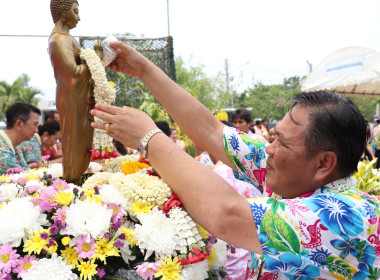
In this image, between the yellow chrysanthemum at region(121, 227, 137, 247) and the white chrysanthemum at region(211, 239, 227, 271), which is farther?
the white chrysanthemum at region(211, 239, 227, 271)

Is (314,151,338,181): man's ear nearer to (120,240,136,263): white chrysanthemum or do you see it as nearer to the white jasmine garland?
(120,240,136,263): white chrysanthemum

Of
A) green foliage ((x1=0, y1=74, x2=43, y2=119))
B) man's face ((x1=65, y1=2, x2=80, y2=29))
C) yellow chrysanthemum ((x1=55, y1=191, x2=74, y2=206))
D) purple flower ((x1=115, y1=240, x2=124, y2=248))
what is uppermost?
man's face ((x1=65, y1=2, x2=80, y2=29))

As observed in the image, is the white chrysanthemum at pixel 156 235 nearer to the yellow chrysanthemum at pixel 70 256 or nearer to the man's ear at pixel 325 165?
the yellow chrysanthemum at pixel 70 256

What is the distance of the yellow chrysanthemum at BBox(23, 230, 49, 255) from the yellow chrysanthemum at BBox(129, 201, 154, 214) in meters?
0.35

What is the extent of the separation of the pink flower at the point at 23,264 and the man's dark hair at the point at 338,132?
1.05 meters

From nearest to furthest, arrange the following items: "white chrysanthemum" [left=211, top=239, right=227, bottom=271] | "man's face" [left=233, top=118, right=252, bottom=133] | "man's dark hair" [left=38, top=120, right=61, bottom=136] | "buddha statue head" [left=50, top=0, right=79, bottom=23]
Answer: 1. "white chrysanthemum" [left=211, top=239, right=227, bottom=271]
2. "buddha statue head" [left=50, top=0, right=79, bottom=23]
3. "man's dark hair" [left=38, top=120, right=61, bottom=136]
4. "man's face" [left=233, top=118, right=252, bottom=133]

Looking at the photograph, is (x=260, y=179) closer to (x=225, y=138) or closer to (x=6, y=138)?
(x=225, y=138)

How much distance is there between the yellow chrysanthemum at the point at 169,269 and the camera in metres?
1.30

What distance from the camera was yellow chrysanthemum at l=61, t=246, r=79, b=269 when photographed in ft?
4.21

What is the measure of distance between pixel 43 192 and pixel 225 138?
2.86 ft

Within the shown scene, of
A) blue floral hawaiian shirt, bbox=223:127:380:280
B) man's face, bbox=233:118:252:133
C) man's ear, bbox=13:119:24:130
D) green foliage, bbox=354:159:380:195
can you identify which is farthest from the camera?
man's face, bbox=233:118:252:133

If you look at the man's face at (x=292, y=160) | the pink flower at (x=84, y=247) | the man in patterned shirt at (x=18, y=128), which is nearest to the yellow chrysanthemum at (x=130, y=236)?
the pink flower at (x=84, y=247)

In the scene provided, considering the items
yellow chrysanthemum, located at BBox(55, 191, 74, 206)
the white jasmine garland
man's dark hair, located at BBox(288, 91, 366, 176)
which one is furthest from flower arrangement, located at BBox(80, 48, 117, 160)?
man's dark hair, located at BBox(288, 91, 366, 176)

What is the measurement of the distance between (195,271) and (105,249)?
367 millimetres
